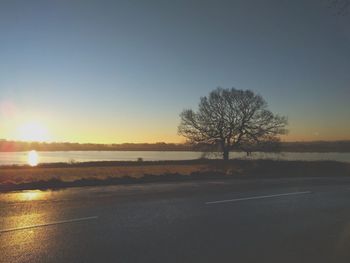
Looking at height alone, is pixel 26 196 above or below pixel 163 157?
below

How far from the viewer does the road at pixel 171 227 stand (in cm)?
630

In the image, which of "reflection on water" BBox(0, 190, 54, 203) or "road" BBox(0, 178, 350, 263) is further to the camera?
"reflection on water" BBox(0, 190, 54, 203)

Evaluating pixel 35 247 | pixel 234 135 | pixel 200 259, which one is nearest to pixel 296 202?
pixel 200 259

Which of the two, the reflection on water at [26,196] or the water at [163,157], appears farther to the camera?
the water at [163,157]

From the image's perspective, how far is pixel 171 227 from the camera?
8.12 m

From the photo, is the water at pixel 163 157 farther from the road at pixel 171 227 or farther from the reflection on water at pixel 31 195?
the road at pixel 171 227

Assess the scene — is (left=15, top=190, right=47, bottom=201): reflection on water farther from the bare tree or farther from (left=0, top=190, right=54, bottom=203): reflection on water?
the bare tree

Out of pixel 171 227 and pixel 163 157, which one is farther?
pixel 163 157

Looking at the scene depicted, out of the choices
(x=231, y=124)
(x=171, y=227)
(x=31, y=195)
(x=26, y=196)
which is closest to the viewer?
(x=171, y=227)

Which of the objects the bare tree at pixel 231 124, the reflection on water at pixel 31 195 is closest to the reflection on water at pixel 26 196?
the reflection on water at pixel 31 195

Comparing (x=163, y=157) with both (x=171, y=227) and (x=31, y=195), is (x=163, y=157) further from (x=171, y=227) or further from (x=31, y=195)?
(x=171, y=227)

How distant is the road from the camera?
630 cm

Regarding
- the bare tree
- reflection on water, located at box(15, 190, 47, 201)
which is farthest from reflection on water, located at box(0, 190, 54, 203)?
the bare tree

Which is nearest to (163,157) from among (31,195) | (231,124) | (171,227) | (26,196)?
(231,124)
